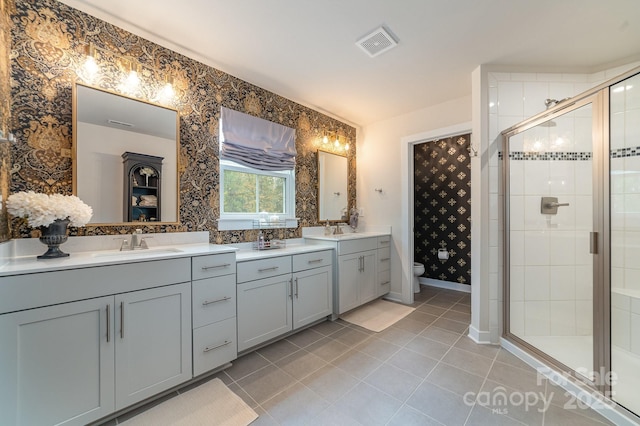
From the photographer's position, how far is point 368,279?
306 cm

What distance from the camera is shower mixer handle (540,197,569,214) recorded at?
2135mm

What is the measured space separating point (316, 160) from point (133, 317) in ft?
8.05

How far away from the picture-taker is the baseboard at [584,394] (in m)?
1.31

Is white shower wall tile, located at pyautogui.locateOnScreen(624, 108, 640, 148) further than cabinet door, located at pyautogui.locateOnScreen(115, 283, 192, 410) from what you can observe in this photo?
Yes

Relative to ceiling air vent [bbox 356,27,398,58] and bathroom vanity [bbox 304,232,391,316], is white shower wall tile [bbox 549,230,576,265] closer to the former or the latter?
bathroom vanity [bbox 304,232,391,316]

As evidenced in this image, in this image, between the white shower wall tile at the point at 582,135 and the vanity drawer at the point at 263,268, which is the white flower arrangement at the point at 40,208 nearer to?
the vanity drawer at the point at 263,268

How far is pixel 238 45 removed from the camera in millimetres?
1992

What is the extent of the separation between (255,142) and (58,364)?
2082 millimetres

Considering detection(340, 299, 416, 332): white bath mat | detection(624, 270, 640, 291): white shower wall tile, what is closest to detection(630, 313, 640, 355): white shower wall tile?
detection(624, 270, 640, 291): white shower wall tile

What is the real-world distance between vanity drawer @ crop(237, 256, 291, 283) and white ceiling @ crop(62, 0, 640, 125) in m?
1.80

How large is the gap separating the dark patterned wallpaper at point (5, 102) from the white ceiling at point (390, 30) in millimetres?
366

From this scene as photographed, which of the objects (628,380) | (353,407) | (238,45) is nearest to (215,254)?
(353,407)

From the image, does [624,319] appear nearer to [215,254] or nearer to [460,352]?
[460,352]

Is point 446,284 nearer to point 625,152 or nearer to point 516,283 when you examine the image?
point 516,283
